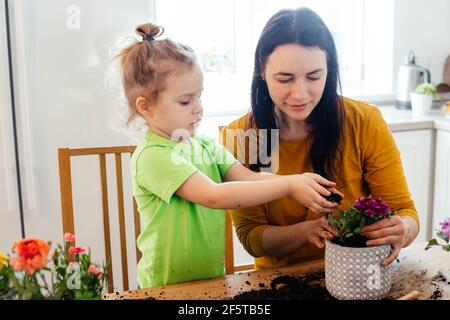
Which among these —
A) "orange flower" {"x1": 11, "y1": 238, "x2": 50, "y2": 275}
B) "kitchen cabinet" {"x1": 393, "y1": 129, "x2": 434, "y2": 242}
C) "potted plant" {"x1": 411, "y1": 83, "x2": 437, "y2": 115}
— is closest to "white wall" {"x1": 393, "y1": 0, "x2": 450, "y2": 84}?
"potted plant" {"x1": 411, "y1": 83, "x2": 437, "y2": 115}

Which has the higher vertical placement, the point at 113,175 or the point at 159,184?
the point at 159,184

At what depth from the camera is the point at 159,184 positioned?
44.9 inches

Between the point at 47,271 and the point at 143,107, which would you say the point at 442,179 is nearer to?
the point at 143,107

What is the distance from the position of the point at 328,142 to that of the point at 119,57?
0.54m

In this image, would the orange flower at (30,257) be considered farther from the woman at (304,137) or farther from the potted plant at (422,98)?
the potted plant at (422,98)

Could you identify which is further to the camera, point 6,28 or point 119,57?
point 6,28

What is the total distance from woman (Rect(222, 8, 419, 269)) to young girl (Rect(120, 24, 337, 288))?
0.19 meters

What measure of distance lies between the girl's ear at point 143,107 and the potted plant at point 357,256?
1.45 ft

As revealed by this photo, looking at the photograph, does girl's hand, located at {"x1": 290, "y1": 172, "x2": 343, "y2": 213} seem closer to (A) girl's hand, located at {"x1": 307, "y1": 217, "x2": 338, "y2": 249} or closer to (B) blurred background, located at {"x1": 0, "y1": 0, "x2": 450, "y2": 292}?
(A) girl's hand, located at {"x1": 307, "y1": 217, "x2": 338, "y2": 249}

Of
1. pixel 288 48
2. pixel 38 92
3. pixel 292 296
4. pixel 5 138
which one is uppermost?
pixel 288 48

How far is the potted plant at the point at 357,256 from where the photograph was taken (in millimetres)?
997

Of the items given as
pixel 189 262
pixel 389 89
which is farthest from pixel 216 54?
pixel 189 262

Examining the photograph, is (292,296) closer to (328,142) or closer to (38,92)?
(328,142)

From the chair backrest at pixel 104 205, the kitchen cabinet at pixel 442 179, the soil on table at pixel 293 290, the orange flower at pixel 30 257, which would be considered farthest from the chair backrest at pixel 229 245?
the kitchen cabinet at pixel 442 179
